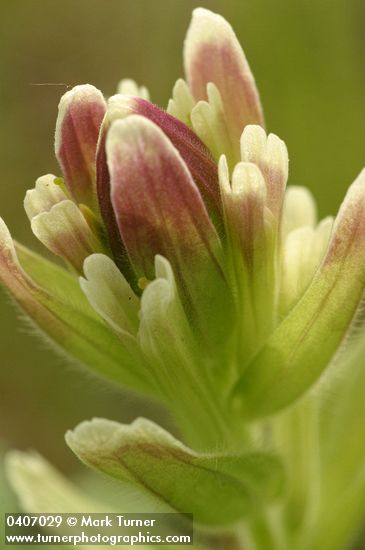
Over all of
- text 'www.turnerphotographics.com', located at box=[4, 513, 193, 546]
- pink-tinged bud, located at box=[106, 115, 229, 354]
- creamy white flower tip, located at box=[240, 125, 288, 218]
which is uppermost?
creamy white flower tip, located at box=[240, 125, 288, 218]

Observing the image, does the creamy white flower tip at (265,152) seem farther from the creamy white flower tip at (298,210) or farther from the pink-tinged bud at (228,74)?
the creamy white flower tip at (298,210)

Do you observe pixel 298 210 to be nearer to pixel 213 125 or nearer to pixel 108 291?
pixel 213 125

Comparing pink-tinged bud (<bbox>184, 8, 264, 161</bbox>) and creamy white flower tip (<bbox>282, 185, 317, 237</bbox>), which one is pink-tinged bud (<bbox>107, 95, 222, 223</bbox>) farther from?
creamy white flower tip (<bbox>282, 185, 317, 237</bbox>)

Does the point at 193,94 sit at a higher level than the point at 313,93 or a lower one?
lower

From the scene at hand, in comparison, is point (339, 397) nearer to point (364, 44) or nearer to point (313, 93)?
point (313, 93)

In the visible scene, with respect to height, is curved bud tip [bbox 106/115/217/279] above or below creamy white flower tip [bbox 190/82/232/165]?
below

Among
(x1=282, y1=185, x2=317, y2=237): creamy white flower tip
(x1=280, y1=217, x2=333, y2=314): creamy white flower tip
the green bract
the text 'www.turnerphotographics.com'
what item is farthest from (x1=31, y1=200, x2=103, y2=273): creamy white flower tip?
the text 'www.turnerphotographics.com'

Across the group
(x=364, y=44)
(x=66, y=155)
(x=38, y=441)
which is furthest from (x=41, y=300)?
(x=364, y=44)
